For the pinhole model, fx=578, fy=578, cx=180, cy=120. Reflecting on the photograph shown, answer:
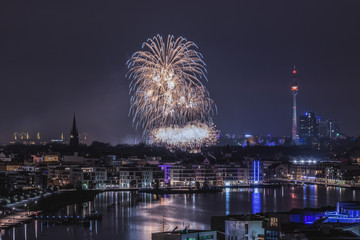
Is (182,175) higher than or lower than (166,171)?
lower

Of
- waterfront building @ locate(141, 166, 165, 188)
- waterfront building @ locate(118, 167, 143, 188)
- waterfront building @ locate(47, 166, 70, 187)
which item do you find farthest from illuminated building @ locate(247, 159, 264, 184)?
waterfront building @ locate(47, 166, 70, 187)

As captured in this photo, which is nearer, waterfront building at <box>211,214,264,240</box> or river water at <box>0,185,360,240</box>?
waterfront building at <box>211,214,264,240</box>

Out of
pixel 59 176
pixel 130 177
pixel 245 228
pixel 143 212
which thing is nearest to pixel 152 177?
pixel 130 177

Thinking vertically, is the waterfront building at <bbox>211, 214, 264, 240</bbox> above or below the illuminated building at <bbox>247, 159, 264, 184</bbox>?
above

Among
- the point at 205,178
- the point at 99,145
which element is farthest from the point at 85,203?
the point at 99,145

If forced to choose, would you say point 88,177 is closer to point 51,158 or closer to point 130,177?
point 130,177

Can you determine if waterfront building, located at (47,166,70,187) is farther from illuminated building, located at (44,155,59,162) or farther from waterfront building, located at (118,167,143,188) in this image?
illuminated building, located at (44,155,59,162)

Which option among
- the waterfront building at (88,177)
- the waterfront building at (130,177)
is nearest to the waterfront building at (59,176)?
the waterfront building at (88,177)

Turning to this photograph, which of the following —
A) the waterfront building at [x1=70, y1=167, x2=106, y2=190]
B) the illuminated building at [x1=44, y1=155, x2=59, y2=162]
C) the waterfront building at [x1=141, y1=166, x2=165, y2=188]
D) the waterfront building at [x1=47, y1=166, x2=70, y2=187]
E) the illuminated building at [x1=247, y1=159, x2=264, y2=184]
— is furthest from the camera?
the illuminated building at [x1=44, y1=155, x2=59, y2=162]
